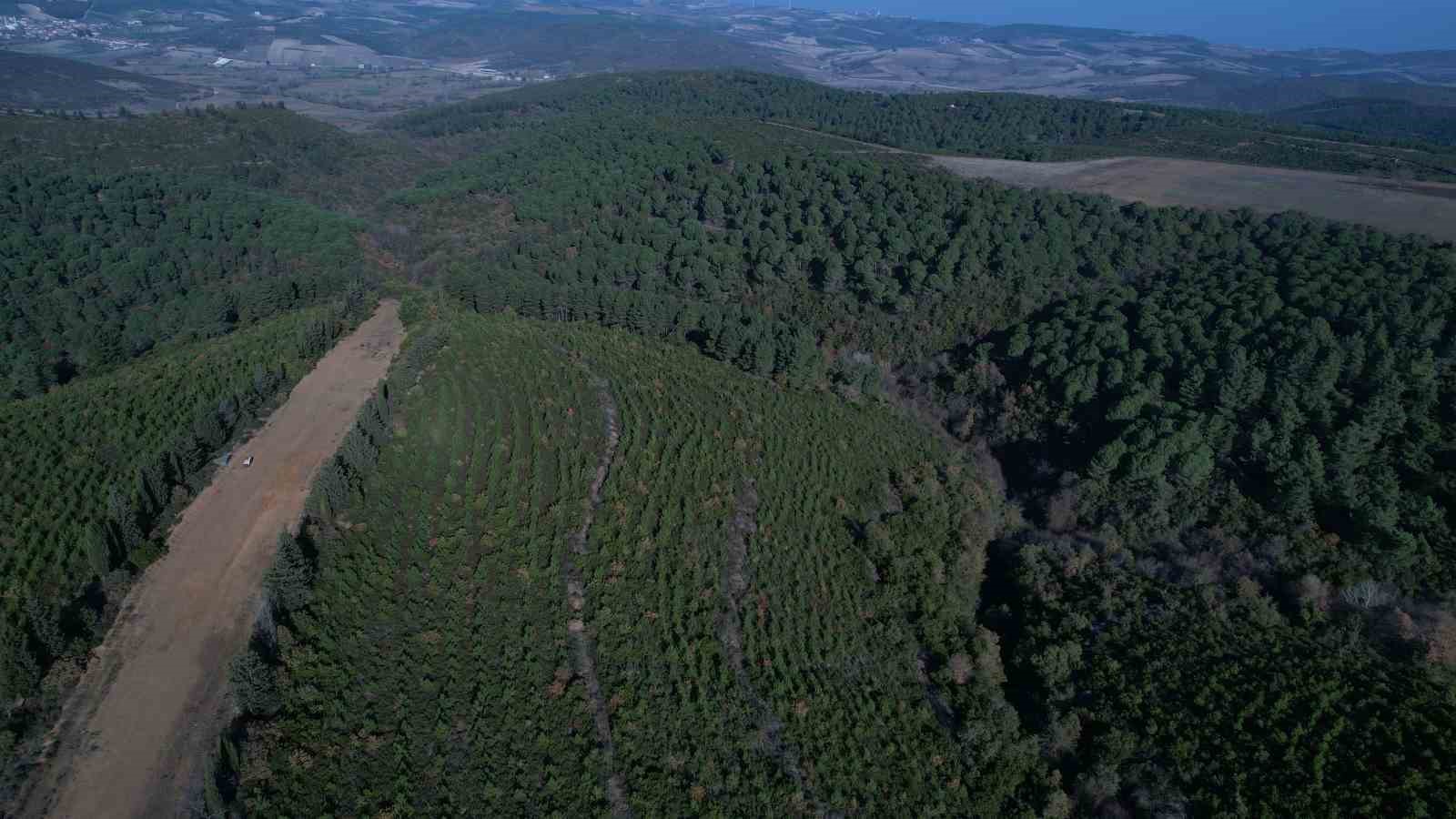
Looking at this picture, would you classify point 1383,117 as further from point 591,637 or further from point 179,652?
point 179,652

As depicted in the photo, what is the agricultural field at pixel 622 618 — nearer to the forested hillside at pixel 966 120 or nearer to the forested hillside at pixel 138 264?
the forested hillside at pixel 138 264

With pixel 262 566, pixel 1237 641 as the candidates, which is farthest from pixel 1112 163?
pixel 262 566

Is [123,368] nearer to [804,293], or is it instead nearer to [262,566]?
[262,566]

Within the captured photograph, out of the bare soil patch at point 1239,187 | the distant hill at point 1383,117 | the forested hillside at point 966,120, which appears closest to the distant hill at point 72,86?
the forested hillside at point 966,120

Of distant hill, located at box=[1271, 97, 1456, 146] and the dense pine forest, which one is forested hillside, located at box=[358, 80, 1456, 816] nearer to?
the dense pine forest

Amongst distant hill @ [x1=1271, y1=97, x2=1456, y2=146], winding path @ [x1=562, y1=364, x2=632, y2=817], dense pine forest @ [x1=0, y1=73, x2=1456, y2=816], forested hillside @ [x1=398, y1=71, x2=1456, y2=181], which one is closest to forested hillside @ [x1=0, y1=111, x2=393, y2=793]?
dense pine forest @ [x1=0, y1=73, x2=1456, y2=816]

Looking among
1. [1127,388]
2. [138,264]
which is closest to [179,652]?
[138,264]
